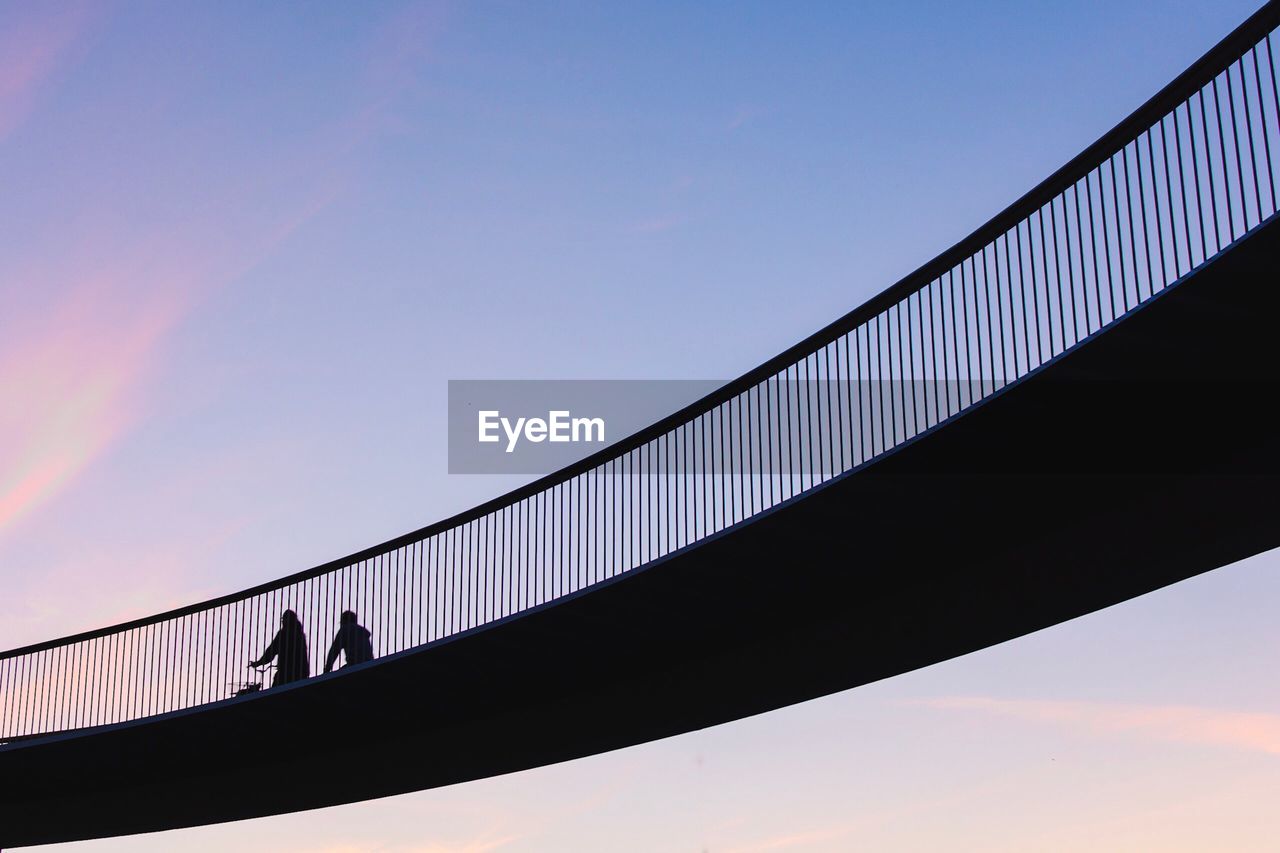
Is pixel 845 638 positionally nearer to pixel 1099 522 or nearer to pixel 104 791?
pixel 1099 522

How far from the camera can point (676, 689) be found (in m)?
18.2

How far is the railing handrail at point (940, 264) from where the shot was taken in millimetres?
11602

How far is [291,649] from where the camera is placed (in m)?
21.7

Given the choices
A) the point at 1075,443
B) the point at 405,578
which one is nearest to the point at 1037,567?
the point at 1075,443

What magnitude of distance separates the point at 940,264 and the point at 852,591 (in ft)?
12.1

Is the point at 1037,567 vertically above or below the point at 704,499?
below

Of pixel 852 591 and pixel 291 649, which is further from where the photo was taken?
pixel 291 649

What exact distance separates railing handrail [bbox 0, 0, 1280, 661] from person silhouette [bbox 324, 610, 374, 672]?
81 centimetres

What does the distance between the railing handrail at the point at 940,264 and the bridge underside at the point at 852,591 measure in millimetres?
1858

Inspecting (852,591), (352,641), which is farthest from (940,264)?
(352,641)

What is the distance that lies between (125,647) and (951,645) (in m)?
→ 13.5

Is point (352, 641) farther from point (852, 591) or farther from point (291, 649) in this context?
point (852, 591)

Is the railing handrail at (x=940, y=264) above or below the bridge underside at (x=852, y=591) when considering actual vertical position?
above

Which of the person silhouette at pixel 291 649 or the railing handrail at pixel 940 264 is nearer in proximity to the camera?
the railing handrail at pixel 940 264
